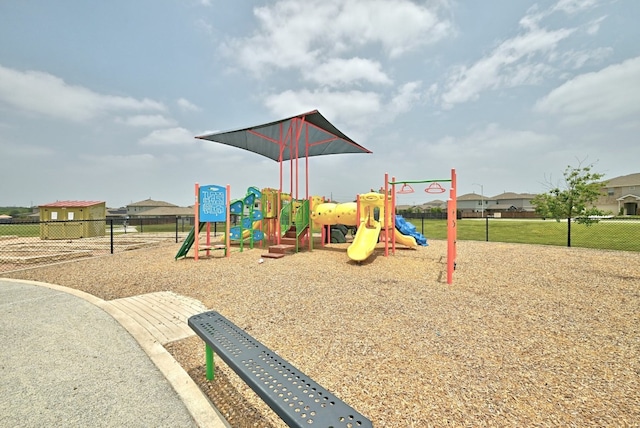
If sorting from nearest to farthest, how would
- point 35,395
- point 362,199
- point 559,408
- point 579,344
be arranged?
point 559,408
point 35,395
point 579,344
point 362,199

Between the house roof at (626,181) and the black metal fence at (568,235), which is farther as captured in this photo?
the house roof at (626,181)

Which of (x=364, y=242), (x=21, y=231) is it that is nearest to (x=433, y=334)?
(x=364, y=242)

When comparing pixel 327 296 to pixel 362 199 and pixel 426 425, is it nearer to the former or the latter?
pixel 426 425

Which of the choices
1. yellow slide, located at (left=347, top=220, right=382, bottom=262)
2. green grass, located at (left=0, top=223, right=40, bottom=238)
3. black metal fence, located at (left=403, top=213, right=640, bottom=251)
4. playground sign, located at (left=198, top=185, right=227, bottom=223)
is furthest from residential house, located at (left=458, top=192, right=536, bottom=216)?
green grass, located at (left=0, top=223, right=40, bottom=238)

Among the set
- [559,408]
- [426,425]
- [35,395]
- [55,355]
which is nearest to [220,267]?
[55,355]

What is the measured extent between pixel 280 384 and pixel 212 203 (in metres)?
8.45

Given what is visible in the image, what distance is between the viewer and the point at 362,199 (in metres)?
10.0

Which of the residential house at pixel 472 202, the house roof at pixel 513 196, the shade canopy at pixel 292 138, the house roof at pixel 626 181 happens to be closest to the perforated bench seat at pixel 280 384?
the shade canopy at pixel 292 138

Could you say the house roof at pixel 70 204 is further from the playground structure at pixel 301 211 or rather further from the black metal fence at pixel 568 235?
the black metal fence at pixel 568 235

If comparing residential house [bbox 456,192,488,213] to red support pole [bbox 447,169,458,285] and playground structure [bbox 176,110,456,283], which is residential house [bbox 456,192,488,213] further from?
red support pole [bbox 447,169,458,285]

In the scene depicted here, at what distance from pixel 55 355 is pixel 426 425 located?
3652mm

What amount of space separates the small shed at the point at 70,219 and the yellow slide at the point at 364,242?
15.7 meters

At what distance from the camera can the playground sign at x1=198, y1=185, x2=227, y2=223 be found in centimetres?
926

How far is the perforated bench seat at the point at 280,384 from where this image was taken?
4.99 feet
